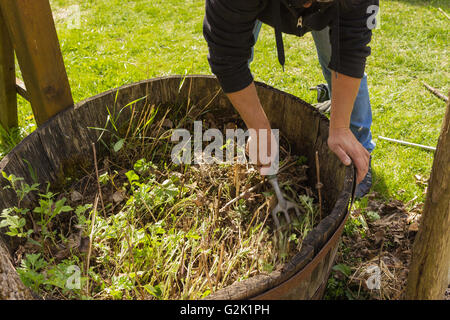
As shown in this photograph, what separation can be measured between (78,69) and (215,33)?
2.35 m

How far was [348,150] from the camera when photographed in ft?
5.74

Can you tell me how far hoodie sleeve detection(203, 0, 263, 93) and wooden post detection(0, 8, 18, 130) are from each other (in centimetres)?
161

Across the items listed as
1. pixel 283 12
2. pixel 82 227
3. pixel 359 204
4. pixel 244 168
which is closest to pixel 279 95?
pixel 244 168

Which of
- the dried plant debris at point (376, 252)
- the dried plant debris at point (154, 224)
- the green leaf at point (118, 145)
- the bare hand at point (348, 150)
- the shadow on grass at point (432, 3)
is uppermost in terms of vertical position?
the shadow on grass at point (432, 3)

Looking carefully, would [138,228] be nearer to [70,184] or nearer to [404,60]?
→ [70,184]

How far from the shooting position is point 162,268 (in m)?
1.74

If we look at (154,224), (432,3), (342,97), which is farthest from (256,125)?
(432,3)

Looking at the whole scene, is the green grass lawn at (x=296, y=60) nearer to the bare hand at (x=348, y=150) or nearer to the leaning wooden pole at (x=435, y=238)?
the bare hand at (x=348, y=150)

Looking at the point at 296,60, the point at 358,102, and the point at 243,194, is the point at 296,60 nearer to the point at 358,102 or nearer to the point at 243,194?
the point at 358,102

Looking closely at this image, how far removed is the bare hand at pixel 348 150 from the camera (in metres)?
1.70

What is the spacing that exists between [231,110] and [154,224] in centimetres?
93

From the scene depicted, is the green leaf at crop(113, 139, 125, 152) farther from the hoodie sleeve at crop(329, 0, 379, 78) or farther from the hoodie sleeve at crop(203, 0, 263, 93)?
the hoodie sleeve at crop(329, 0, 379, 78)

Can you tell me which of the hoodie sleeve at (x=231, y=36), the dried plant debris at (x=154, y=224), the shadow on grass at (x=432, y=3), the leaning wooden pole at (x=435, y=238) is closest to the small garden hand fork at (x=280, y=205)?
the dried plant debris at (x=154, y=224)

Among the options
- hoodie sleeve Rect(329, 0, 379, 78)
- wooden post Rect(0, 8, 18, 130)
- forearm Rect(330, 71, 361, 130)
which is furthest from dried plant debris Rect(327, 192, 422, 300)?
wooden post Rect(0, 8, 18, 130)
